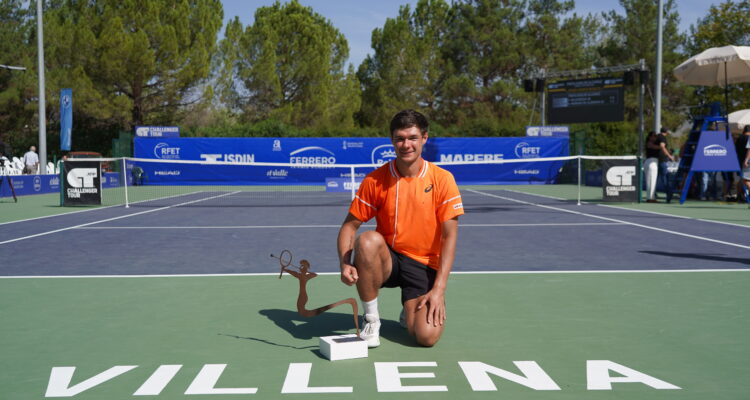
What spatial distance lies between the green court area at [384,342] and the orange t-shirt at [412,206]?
604 millimetres

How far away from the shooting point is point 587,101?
35219mm

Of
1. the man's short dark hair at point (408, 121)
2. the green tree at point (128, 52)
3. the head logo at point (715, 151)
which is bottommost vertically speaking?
the man's short dark hair at point (408, 121)

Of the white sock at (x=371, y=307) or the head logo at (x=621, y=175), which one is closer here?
the white sock at (x=371, y=307)

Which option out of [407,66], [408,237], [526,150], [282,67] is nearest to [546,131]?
[526,150]

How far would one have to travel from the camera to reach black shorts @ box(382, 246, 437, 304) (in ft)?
14.6

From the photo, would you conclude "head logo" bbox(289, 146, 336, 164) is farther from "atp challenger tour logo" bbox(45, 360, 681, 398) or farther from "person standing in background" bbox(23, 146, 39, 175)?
"atp challenger tour logo" bbox(45, 360, 681, 398)

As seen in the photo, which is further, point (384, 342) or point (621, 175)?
point (621, 175)

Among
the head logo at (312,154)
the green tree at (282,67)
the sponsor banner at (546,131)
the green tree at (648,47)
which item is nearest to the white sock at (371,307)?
the head logo at (312,154)

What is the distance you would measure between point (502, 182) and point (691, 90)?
2985cm

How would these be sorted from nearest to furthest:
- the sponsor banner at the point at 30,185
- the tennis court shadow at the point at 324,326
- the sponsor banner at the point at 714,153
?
the tennis court shadow at the point at 324,326 < the sponsor banner at the point at 714,153 < the sponsor banner at the point at 30,185

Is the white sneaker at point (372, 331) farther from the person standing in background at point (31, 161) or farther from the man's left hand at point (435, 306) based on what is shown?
the person standing in background at point (31, 161)

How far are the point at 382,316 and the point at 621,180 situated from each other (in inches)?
565

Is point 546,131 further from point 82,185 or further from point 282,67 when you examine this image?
point 82,185

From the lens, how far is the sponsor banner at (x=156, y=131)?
35.1 meters
